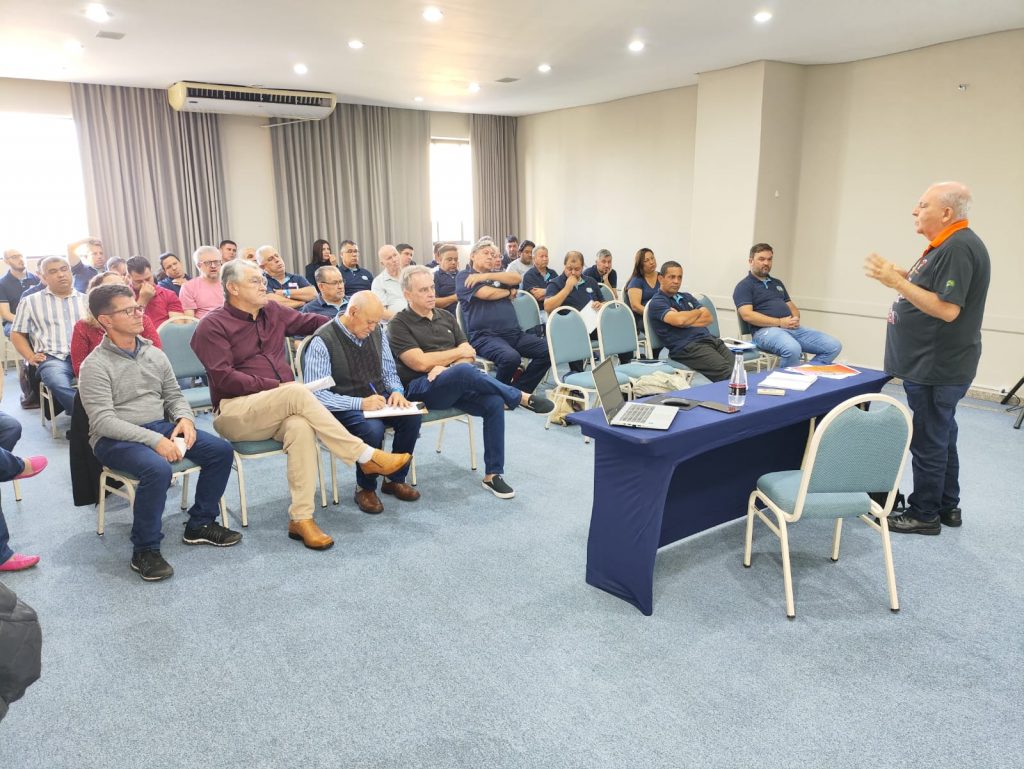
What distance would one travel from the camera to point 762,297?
5.59m

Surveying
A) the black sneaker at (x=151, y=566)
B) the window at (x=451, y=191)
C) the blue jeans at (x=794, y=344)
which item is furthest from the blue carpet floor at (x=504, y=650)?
the window at (x=451, y=191)

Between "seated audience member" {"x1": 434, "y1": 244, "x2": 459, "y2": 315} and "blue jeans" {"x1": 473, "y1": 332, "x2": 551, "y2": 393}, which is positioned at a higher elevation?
"seated audience member" {"x1": 434, "y1": 244, "x2": 459, "y2": 315}

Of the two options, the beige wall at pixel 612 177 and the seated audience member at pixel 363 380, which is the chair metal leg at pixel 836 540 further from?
the beige wall at pixel 612 177

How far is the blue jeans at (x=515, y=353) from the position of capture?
4973 millimetres

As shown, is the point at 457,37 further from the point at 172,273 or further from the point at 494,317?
the point at 172,273

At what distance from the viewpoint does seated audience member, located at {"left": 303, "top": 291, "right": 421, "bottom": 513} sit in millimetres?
3443

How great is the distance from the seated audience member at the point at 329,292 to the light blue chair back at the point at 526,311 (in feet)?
4.58

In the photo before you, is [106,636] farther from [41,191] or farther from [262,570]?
[41,191]

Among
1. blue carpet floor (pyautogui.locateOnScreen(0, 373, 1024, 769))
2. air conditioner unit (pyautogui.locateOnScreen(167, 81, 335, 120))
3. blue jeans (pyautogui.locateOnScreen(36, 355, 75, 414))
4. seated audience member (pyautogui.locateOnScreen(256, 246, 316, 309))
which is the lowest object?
blue carpet floor (pyautogui.locateOnScreen(0, 373, 1024, 769))

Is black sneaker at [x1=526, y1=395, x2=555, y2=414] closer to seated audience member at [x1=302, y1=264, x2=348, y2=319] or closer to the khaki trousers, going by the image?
seated audience member at [x1=302, y1=264, x2=348, y2=319]

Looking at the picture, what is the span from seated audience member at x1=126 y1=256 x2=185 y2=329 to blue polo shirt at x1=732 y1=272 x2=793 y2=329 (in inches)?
171

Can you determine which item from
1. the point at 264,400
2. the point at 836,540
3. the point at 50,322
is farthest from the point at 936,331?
the point at 50,322

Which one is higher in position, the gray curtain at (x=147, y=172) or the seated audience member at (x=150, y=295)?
→ the gray curtain at (x=147, y=172)

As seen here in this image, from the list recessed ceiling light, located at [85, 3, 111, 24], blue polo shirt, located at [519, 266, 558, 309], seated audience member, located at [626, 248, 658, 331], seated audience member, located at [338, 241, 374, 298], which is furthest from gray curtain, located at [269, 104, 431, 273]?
seated audience member, located at [626, 248, 658, 331]
